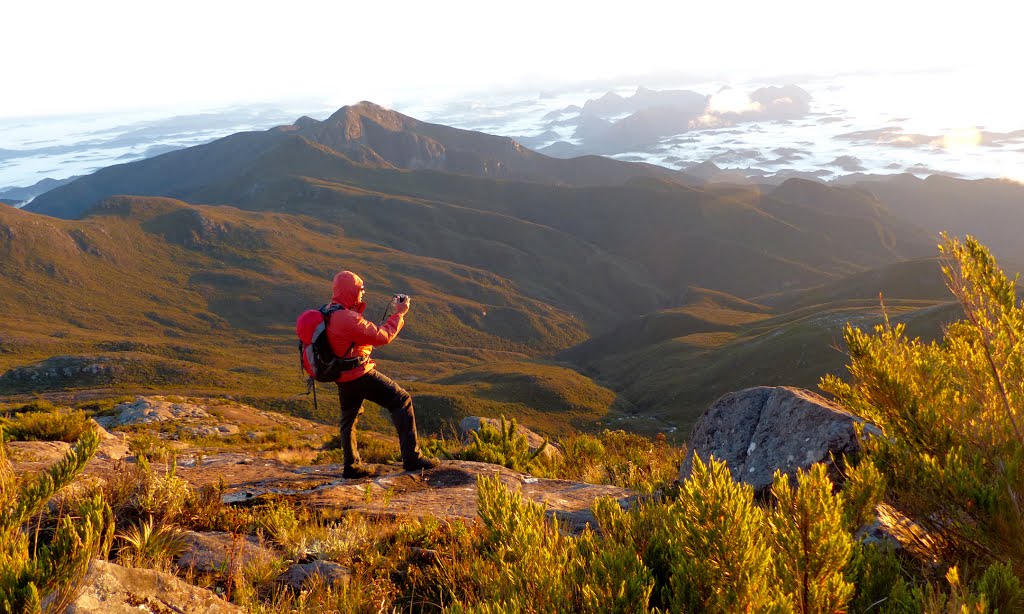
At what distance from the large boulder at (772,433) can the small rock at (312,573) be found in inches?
138

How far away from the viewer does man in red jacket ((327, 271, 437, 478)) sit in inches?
261

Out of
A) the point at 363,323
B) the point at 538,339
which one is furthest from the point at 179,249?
the point at 363,323

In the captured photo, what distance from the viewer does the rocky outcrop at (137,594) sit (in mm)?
2602

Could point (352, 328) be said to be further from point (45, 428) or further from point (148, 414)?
point (148, 414)

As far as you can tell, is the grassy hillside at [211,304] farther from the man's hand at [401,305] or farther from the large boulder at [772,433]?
the large boulder at [772,433]

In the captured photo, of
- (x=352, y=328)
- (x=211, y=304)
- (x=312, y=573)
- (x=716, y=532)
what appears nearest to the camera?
(x=716, y=532)

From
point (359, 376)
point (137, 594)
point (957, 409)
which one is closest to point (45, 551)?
point (137, 594)

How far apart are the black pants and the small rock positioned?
127 inches

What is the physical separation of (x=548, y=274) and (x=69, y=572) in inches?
7390

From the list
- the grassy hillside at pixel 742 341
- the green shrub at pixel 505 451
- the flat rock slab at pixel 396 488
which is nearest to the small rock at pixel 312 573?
the flat rock slab at pixel 396 488

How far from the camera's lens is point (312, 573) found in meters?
Result: 3.80

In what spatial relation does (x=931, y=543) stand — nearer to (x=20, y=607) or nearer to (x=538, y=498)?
(x=538, y=498)

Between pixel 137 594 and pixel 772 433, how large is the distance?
5.91m

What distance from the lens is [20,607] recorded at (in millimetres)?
1926
